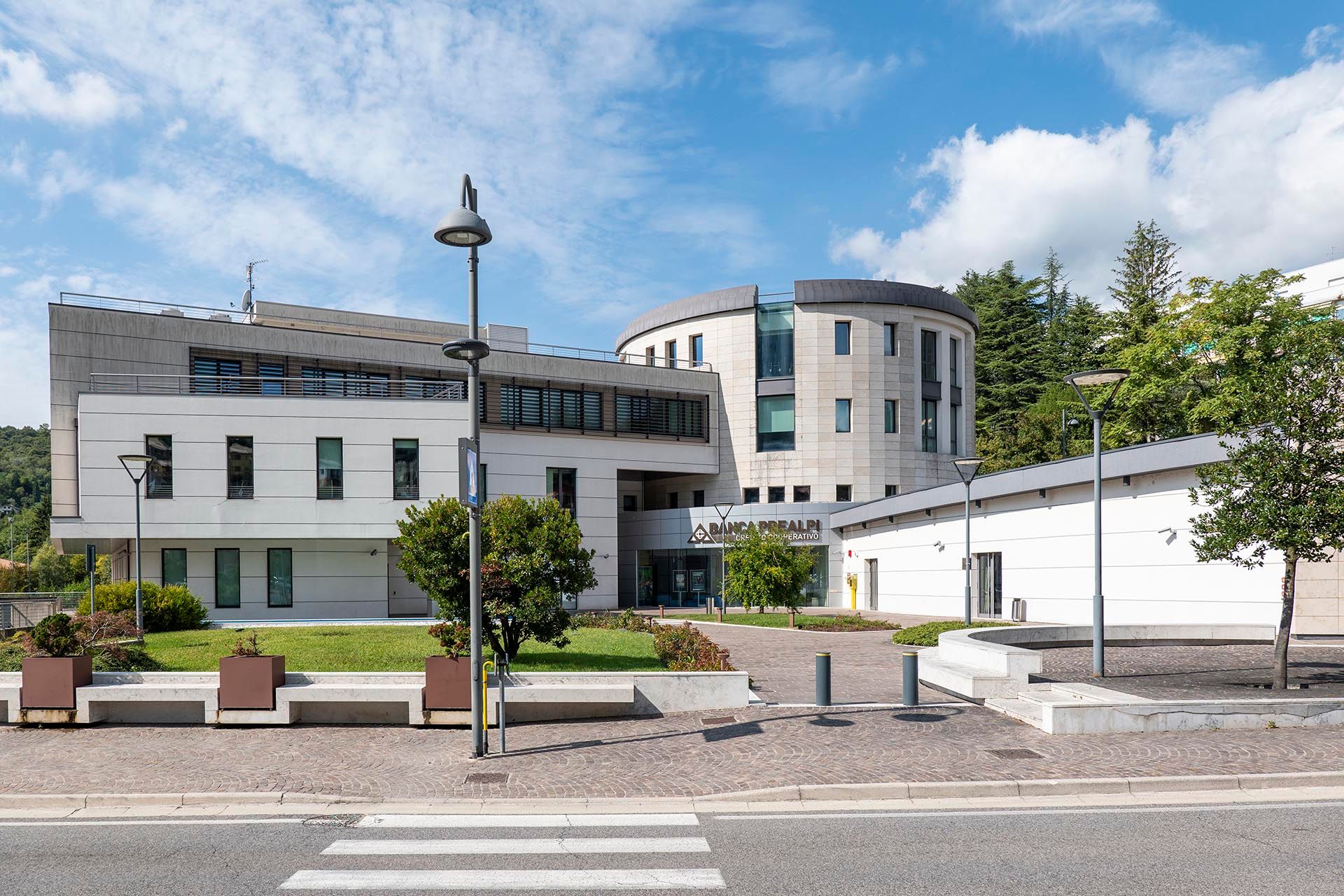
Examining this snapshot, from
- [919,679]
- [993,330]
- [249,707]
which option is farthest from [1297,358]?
[993,330]

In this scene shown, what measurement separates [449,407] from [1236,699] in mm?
28906

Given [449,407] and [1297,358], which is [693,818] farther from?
[449,407]

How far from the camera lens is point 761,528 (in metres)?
45.8

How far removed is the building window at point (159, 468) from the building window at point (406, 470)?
7885 mm

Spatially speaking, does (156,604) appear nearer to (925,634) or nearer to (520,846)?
(925,634)

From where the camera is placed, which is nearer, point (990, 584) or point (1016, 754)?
point (1016, 754)

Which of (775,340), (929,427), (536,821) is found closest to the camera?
(536,821)

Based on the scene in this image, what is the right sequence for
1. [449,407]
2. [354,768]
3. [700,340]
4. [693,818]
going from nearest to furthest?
[693,818] → [354,768] → [449,407] → [700,340]

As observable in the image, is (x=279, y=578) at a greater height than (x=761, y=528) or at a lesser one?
lesser

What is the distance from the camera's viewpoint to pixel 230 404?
110ft

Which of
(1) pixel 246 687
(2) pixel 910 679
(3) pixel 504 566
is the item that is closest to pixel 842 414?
(2) pixel 910 679

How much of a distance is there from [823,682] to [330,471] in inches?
996

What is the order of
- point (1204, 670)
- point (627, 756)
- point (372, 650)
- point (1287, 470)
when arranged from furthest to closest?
point (372, 650) → point (1204, 670) → point (1287, 470) → point (627, 756)

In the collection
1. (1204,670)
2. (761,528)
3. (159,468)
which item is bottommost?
(1204,670)
